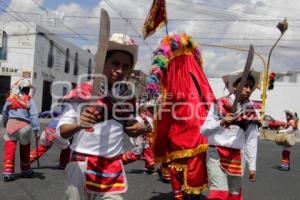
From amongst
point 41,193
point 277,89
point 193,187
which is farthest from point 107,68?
point 277,89

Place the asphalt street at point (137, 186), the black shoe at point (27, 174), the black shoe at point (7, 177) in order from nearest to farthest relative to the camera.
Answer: the asphalt street at point (137, 186) → the black shoe at point (7, 177) → the black shoe at point (27, 174)

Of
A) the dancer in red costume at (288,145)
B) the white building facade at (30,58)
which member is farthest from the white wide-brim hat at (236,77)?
the white building facade at (30,58)

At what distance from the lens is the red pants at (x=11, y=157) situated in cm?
789

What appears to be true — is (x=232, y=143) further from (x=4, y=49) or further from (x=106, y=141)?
(x=4, y=49)

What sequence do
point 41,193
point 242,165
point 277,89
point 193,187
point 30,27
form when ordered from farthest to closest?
1. point 277,89
2. point 30,27
3. point 41,193
4. point 193,187
5. point 242,165

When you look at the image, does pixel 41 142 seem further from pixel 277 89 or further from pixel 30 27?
pixel 277 89

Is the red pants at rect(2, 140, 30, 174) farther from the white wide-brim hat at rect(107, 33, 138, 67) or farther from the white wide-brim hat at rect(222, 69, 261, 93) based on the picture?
the white wide-brim hat at rect(107, 33, 138, 67)

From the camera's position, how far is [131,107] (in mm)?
3723

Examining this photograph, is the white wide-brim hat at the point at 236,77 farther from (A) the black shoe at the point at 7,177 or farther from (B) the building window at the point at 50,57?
(B) the building window at the point at 50,57

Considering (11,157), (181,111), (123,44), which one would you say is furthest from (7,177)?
(123,44)

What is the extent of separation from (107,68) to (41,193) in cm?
388

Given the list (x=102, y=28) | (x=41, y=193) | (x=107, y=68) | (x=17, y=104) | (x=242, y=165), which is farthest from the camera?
(x=17, y=104)

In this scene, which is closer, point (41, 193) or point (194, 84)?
point (194, 84)

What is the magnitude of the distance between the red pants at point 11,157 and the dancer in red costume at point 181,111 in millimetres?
2584
